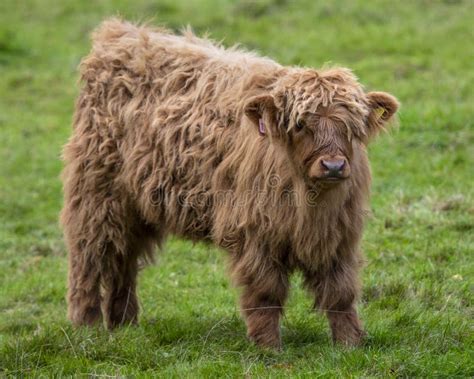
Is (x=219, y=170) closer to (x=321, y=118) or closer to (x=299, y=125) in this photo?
(x=299, y=125)

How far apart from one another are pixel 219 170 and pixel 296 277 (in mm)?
1230

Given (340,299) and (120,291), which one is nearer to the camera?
(340,299)

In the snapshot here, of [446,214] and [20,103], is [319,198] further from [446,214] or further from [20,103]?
[20,103]

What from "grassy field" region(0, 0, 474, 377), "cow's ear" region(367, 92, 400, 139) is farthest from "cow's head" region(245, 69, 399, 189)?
"grassy field" region(0, 0, 474, 377)

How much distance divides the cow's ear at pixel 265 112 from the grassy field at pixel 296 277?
4.11ft

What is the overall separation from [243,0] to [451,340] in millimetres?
12163

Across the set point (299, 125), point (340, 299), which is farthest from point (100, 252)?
point (299, 125)

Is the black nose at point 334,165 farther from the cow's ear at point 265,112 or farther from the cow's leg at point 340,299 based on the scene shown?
the cow's leg at point 340,299

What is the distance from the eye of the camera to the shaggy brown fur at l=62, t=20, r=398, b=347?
5332 mm

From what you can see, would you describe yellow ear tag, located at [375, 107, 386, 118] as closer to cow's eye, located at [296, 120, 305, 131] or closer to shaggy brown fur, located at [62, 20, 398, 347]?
shaggy brown fur, located at [62, 20, 398, 347]

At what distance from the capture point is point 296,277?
6668 millimetres

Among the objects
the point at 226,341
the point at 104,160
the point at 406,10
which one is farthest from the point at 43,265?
the point at 406,10

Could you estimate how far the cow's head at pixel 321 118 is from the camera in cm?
A: 513

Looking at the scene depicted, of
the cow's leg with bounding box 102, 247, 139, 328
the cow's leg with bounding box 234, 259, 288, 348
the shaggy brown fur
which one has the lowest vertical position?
the cow's leg with bounding box 102, 247, 139, 328
